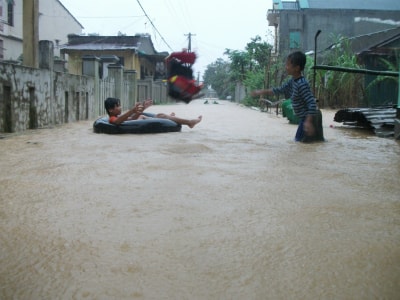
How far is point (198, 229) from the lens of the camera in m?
2.16

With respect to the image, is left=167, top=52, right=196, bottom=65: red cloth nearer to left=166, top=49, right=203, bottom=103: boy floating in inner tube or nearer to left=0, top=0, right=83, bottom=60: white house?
left=166, top=49, right=203, bottom=103: boy floating in inner tube

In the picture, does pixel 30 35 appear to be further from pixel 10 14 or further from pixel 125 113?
pixel 10 14

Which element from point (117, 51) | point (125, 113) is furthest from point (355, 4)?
point (125, 113)

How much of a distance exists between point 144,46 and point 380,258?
98.6 ft

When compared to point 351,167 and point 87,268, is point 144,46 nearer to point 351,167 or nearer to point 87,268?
point 351,167

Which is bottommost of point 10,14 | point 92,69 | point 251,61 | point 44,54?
point 44,54

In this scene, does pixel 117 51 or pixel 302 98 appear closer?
pixel 302 98

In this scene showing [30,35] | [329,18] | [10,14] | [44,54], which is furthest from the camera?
[329,18]

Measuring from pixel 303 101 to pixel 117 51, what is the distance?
74.3 feet

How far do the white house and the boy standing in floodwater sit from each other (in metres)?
22.8

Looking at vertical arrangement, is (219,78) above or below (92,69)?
above

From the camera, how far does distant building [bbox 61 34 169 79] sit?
2712 cm

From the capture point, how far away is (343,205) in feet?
8.69

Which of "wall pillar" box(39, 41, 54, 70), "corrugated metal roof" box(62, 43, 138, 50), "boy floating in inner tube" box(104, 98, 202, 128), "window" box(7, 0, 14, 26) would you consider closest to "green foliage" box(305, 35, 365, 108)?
"boy floating in inner tube" box(104, 98, 202, 128)
